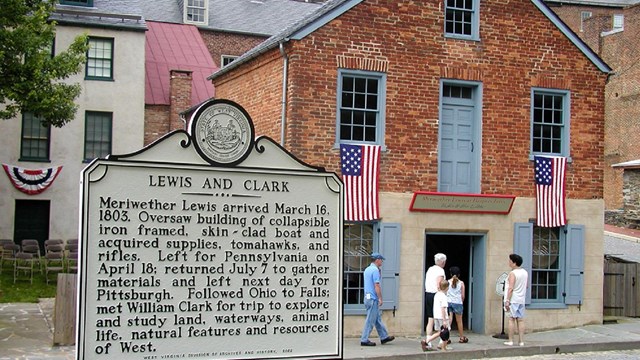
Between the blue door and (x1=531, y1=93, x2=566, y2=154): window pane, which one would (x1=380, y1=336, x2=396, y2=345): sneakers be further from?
(x1=531, y1=93, x2=566, y2=154): window pane

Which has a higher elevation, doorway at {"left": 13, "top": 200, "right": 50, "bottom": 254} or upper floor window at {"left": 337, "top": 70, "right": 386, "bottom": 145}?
upper floor window at {"left": 337, "top": 70, "right": 386, "bottom": 145}

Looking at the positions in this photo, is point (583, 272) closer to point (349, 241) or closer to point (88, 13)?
point (349, 241)

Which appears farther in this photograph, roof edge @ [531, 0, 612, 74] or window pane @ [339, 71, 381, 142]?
roof edge @ [531, 0, 612, 74]

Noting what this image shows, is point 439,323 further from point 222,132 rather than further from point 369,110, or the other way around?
point 222,132

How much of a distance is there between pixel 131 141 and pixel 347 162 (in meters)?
15.1

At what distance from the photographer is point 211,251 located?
6.15 metres

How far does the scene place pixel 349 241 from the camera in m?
17.5

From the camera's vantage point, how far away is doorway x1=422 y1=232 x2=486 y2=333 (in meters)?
18.5

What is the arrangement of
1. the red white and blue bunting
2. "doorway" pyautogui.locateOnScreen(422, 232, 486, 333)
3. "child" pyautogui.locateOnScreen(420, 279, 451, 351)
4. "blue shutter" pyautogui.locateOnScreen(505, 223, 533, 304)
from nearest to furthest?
"child" pyautogui.locateOnScreen(420, 279, 451, 351), "doorway" pyautogui.locateOnScreen(422, 232, 486, 333), "blue shutter" pyautogui.locateOnScreen(505, 223, 533, 304), the red white and blue bunting

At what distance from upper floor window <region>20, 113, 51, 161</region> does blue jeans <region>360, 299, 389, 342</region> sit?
1697 cm

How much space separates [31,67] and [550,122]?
1131 centimetres

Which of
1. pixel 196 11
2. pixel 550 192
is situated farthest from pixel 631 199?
pixel 196 11

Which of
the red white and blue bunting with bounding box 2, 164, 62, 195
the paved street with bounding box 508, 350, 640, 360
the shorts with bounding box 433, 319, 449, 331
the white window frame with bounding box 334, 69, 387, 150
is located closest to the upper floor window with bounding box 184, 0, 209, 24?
the red white and blue bunting with bounding box 2, 164, 62, 195

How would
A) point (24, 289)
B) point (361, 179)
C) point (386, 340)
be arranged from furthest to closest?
point (24, 289) < point (361, 179) < point (386, 340)
